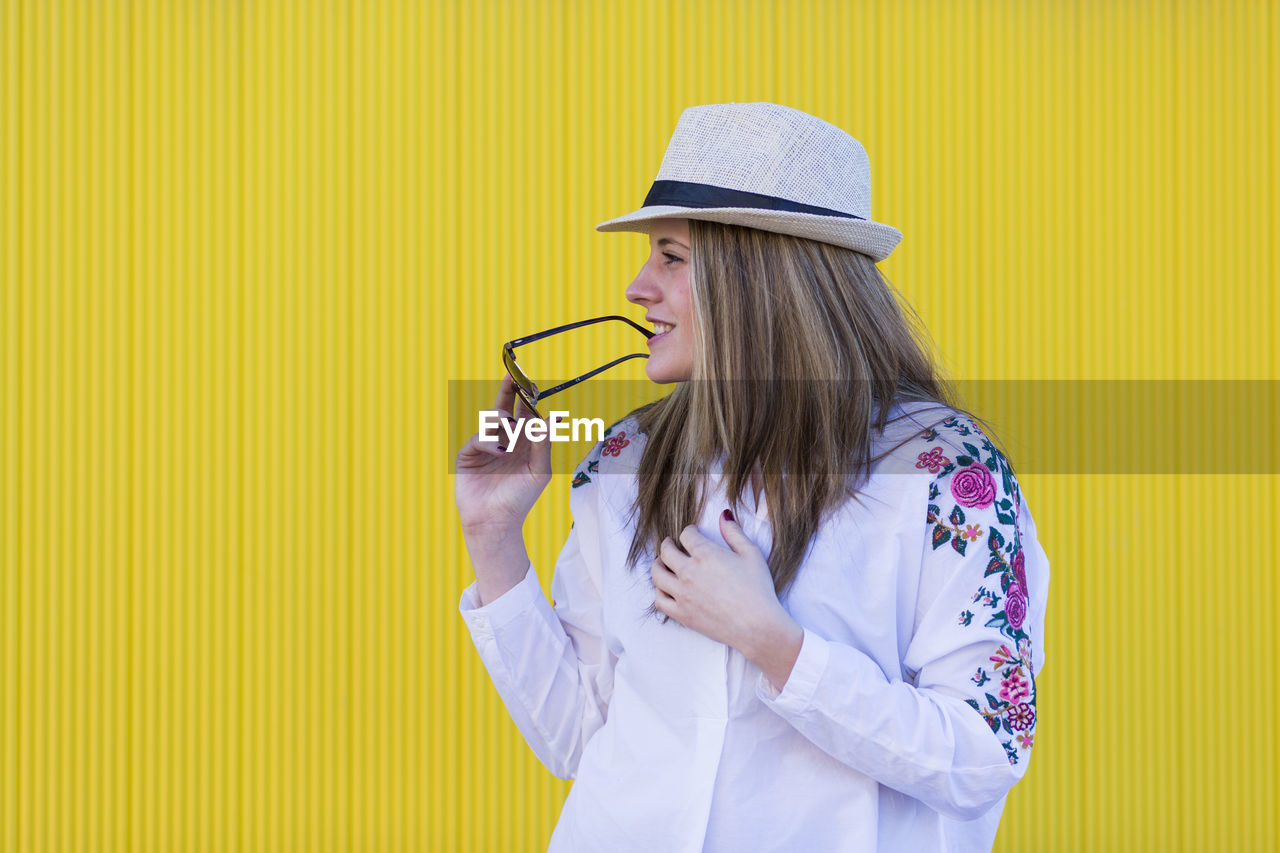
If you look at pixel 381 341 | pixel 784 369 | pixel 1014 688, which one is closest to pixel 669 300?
pixel 784 369

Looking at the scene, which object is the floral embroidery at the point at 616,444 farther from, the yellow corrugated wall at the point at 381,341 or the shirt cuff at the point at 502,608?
the yellow corrugated wall at the point at 381,341

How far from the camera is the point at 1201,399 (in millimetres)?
3141

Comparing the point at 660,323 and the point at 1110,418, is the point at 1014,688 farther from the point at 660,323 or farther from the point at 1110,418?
the point at 1110,418

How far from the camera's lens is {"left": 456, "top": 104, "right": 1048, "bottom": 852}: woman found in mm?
1221

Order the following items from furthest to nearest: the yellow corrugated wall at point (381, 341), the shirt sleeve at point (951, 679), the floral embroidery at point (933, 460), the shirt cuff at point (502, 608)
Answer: the yellow corrugated wall at point (381, 341), the shirt cuff at point (502, 608), the floral embroidery at point (933, 460), the shirt sleeve at point (951, 679)

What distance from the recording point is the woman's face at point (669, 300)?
143 centimetres

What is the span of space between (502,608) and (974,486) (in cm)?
67

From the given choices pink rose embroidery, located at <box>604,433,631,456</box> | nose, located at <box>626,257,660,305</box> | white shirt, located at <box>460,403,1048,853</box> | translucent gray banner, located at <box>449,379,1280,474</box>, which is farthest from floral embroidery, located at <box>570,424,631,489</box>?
translucent gray banner, located at <box>449,379,1280,474</box>

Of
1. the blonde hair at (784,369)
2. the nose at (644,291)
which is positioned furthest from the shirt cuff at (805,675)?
the nose at (644,291)

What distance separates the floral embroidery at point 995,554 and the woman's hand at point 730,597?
211mm

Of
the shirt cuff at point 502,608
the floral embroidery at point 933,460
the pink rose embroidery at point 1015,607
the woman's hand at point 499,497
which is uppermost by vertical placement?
the floral embroidery at point 933,460

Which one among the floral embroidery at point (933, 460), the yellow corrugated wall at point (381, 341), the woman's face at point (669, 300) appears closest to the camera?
the floral embroidery at point (933, 460)

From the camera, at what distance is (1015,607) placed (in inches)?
49.1

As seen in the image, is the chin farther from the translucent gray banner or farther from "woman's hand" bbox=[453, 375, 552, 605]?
the translucent gray banner
